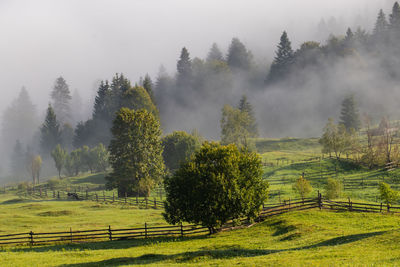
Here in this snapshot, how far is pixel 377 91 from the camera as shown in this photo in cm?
15338

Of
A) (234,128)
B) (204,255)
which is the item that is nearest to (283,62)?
(234,128)

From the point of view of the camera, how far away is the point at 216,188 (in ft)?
131

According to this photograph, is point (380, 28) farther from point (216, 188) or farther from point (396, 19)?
point (216, 188)

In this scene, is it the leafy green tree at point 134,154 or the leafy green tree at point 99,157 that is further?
the leafy green tree at point 99,157

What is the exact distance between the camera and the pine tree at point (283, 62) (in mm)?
179750

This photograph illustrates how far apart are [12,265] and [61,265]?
3871 millimetres

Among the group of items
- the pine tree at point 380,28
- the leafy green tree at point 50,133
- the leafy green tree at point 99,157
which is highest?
the pine tree at point 380,28

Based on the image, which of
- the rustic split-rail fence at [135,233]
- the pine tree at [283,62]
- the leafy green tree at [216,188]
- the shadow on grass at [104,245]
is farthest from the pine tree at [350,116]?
the shadow on grass at [104,245]

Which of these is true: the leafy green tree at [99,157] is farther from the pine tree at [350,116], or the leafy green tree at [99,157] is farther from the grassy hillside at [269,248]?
the grassy hillside at [269,248]

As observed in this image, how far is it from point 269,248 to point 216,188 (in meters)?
9.93

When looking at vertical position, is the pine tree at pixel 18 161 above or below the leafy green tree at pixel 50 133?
below

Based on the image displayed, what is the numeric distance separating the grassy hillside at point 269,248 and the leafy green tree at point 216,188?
239 centimetres

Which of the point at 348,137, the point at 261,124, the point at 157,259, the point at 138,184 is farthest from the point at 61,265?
the point at 261,124

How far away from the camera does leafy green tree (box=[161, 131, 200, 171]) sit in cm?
9919
